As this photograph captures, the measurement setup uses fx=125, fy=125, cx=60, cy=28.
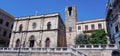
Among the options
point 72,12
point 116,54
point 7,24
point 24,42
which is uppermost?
point 72,12

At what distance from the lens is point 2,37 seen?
33.9 meters

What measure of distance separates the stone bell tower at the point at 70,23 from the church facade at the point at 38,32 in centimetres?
801

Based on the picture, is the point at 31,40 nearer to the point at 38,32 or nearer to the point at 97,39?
the point at 38,32

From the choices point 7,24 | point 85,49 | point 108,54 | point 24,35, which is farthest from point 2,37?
point 108,54

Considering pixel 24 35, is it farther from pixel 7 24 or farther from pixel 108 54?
pixel 108 54

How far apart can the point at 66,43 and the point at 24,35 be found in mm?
12959

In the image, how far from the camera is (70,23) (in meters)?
38.7

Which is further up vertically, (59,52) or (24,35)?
(24,35)

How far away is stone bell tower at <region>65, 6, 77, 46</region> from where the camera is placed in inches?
1437

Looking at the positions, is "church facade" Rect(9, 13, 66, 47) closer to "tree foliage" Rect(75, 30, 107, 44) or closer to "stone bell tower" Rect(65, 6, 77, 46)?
"tree foliage" Rect(75, 30, 107, 44)

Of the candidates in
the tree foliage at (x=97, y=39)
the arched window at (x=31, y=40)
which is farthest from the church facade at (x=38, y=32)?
the tree foliage at (x=97, y=39)

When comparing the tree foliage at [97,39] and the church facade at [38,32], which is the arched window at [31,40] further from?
the tree foliage at [97,39]

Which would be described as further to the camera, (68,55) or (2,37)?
(2,37)

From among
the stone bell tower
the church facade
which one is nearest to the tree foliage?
the church facade
